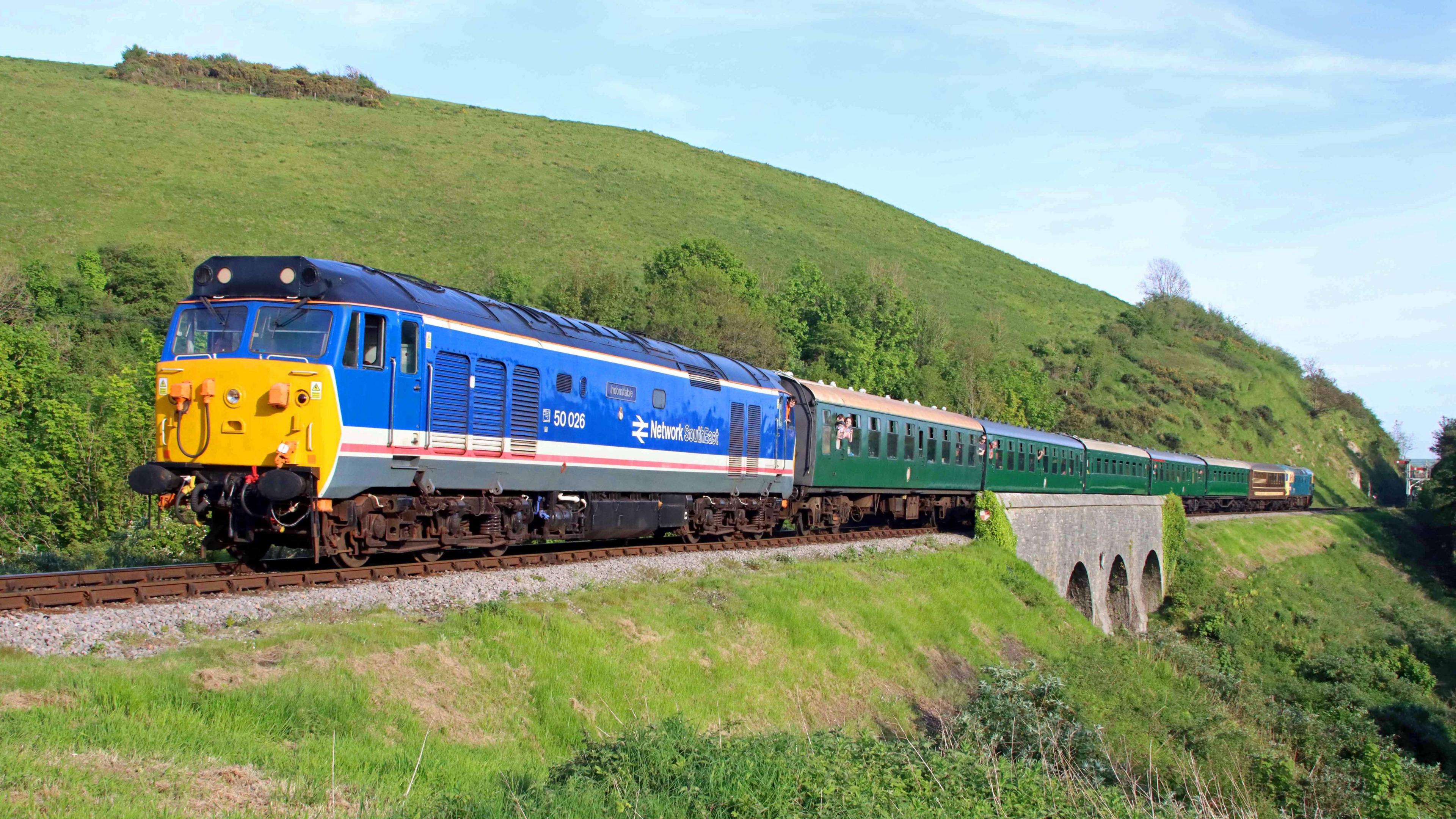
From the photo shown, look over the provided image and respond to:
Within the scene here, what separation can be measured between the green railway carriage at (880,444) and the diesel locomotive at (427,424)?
1.42 metres

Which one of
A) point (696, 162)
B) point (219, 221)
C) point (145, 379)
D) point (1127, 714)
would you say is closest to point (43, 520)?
point (145, 379)

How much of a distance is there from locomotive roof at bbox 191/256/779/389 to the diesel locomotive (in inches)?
1.1

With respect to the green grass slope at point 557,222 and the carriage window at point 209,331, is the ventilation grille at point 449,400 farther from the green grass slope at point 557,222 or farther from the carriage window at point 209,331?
the green grass slope at point 557,222

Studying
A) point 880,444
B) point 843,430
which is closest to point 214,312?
point 843,430

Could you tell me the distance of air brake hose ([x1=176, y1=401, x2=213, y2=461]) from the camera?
39.8 feet

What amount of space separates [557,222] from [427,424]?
76630mm

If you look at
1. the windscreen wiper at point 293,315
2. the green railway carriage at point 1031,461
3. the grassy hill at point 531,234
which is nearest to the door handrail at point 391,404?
the windscreen wiper at point 293,315

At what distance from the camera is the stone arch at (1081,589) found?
3694 cm

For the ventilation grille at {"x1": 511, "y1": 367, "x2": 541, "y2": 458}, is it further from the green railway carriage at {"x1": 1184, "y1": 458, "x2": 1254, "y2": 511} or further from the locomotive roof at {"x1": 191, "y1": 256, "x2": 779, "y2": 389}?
the green railway carriage at {"x1": 1184, "y1": 458, "x2": 1254, "y2": 511}

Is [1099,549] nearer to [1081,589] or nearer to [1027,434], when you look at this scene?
[1081,589]

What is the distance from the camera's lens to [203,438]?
39.9ft

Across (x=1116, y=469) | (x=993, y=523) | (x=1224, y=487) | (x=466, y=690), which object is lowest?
(x=466, y=690)

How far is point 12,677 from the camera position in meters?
7.52

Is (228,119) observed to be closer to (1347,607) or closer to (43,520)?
(43,520)
